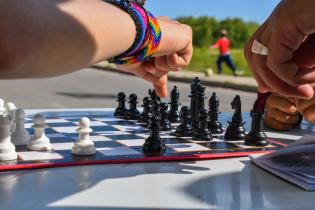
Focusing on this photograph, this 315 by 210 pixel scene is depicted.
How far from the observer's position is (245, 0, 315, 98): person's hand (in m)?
1.01

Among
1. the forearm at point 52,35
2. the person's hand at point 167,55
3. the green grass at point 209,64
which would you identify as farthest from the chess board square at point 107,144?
the green grass at point 209,64

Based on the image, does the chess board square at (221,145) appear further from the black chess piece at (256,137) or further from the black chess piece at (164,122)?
the black chess piece at (164,122)

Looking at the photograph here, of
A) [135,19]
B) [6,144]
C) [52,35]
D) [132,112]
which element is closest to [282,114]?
[132,112]

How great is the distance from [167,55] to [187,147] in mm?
362

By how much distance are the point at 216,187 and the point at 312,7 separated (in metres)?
0.47

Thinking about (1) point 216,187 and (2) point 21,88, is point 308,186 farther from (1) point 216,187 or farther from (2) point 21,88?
(2) point 21,88

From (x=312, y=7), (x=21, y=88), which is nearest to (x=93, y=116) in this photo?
(x=312, y=7)

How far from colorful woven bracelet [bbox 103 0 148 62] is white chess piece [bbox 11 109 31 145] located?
2.53ft

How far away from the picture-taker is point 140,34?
1.06 m

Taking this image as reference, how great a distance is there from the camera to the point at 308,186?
1.22 meters

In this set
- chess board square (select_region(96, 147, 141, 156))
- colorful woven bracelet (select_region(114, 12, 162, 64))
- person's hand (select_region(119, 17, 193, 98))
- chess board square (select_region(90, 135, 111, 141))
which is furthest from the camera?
chess board square (select_region(90, 135, 111, 141))

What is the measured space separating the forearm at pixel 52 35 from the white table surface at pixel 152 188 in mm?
353

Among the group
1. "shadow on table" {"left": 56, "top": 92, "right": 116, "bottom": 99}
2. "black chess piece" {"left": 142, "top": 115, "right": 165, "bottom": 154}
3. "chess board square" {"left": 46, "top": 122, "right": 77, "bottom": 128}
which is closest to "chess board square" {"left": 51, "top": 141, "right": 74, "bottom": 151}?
"black chess piece" {"left": 142, "top": 115, "right": 165, "bottom": 154}

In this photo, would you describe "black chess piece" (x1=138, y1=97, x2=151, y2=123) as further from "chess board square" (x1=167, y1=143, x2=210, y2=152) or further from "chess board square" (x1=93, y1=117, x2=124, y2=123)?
"chess board square" (x1=167, y1=143, x2=210, y2=152)
